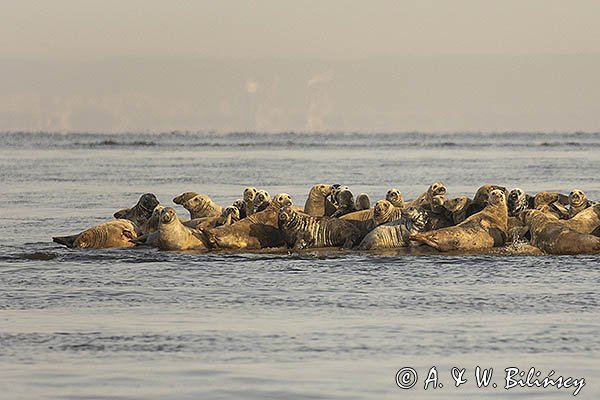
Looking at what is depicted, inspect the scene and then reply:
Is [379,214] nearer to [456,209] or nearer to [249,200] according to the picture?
[456,209]

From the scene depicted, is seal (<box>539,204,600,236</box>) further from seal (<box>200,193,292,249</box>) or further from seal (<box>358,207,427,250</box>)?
seal (<box>200,193,292,249</box>)

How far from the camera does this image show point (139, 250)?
18000mm

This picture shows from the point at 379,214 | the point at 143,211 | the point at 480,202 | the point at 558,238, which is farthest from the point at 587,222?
the point at 143,211

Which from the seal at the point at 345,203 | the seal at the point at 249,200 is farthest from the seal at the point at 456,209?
the seal at the point at 249,200

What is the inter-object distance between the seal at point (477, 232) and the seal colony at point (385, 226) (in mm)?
13

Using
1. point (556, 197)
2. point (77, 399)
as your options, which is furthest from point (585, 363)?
point (556, 197)

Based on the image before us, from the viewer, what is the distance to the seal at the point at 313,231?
17547 millimetres

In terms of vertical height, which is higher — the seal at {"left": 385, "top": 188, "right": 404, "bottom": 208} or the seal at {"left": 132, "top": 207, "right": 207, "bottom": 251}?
the seal at {"left": 385, "top": 188, "right": 404, "bottom": 208}

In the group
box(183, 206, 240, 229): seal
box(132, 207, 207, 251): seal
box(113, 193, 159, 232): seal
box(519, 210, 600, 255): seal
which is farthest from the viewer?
box(113, 193, 159, 232): seal

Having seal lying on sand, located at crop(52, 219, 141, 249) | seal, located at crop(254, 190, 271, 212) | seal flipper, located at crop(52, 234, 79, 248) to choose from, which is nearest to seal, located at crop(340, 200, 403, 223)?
seal, located at crop(254, 190, 271, 212)

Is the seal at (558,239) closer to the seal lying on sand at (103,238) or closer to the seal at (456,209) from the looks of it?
the seal at (456,209)

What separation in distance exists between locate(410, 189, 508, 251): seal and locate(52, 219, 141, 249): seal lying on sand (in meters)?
4.41

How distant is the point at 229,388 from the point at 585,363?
2.86 metres

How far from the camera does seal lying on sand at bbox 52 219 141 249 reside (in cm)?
1844
